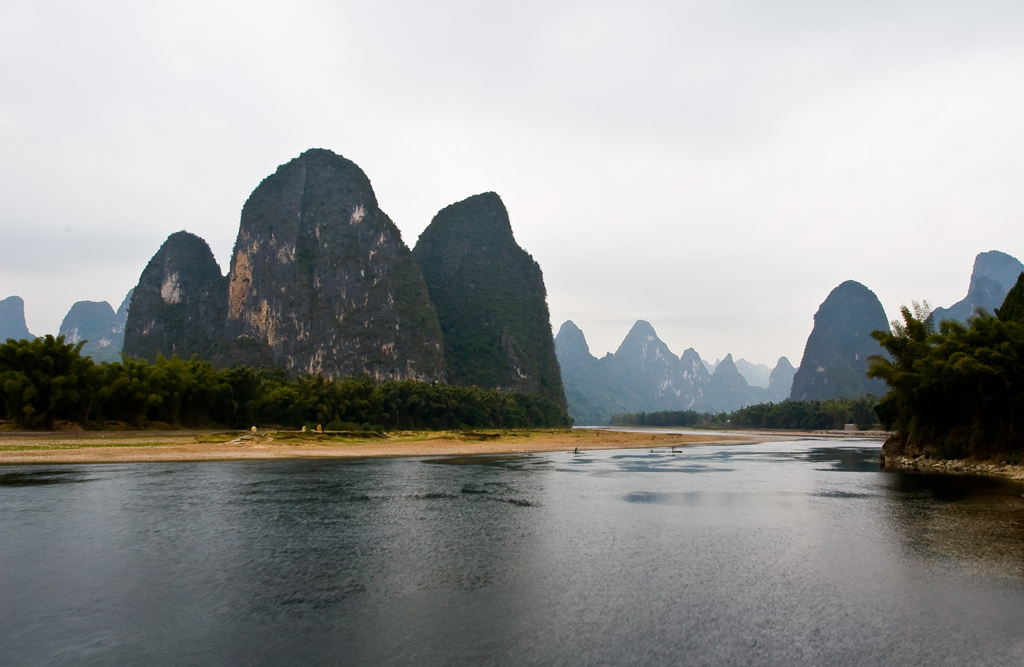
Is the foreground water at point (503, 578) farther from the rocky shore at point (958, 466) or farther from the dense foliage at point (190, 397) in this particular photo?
the dense foliage at point (190, 397)

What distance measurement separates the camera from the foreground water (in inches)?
282

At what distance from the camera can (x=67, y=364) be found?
41094 millimetres

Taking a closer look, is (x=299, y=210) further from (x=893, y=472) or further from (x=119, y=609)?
(x=119, y=609)

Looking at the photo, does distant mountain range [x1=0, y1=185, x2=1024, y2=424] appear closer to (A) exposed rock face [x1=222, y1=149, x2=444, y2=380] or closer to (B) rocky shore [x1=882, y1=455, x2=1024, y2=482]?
(A) exposed rock face [x1=222, y1=149, x2=444, y2=380]

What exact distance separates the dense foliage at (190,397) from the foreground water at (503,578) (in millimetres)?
24962

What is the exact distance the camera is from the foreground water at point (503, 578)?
7156mm

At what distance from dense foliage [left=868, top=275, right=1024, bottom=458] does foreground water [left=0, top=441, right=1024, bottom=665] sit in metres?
7.59

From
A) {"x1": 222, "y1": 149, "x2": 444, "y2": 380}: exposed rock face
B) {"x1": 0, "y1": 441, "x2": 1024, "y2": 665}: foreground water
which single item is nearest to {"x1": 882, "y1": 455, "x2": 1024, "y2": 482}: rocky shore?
{"x1": 0, "y1": 441, "x2": 1024, "y2": 665}: foreground water

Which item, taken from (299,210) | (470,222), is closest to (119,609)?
(299,210)

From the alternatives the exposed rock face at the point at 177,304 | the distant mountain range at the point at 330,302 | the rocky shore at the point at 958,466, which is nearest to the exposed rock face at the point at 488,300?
the distant mountain range at the point at 330,302

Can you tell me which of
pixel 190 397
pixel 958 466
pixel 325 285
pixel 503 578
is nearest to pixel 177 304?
pixel 325 285

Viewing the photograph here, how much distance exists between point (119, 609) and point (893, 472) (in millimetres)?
33040

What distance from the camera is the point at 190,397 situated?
5031 cm

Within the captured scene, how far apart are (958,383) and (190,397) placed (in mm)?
52845
